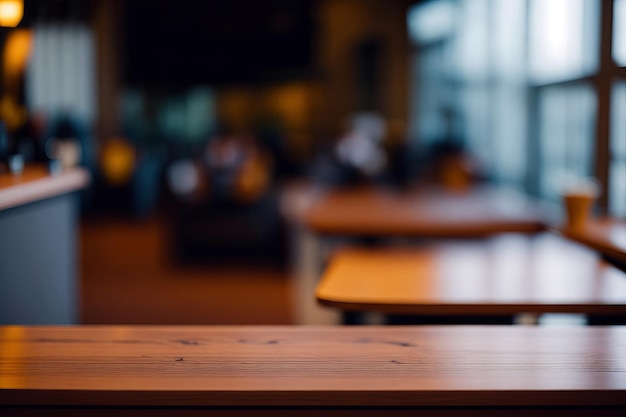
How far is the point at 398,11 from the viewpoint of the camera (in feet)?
40.6

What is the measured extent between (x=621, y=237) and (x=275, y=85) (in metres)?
12.2

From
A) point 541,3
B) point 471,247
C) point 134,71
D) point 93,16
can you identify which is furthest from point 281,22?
point 471,247

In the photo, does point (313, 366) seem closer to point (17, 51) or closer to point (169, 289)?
point (17, 51)

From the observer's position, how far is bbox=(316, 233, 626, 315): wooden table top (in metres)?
1.85

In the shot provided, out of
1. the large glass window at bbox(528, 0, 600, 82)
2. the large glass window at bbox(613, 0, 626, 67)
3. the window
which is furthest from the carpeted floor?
the large glass window at bbox(613, 0, 626, 67)

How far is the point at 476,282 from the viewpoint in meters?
2.15

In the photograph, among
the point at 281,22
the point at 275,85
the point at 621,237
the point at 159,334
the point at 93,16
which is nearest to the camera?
the point at 159,334

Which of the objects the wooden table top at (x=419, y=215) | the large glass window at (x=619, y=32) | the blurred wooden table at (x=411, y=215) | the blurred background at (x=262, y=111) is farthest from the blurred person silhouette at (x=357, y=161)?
the large glass window at (x=619, y=32)

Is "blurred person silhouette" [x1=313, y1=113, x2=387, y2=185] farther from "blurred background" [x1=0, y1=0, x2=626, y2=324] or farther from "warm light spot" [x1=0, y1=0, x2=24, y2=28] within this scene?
"warm light spot" [x1=0, y1=0, x2=24, y2=28]

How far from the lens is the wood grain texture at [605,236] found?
2.28 m

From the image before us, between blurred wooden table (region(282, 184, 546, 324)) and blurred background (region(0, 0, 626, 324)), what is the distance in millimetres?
453

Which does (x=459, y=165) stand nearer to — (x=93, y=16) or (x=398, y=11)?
(x=398, y=11)

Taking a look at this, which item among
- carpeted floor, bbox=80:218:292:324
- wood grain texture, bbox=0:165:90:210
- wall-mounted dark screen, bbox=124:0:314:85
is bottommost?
carpeted floor, bbox=80:218:292:324
